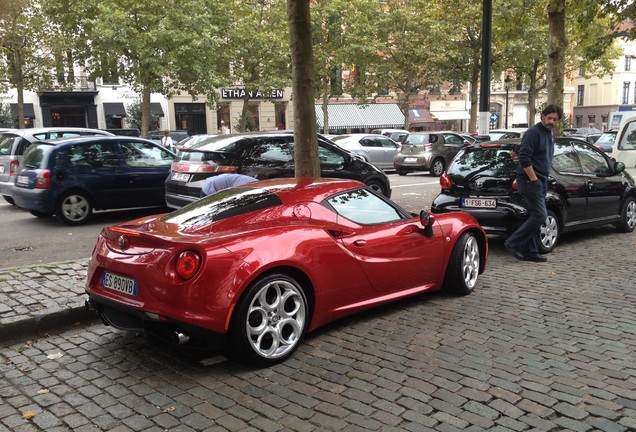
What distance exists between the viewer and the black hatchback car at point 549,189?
7.86m

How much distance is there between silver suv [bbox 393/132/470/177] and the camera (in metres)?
21.9

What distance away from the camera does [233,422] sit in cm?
334

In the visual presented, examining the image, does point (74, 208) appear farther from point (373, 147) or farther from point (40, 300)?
point (373, 147)

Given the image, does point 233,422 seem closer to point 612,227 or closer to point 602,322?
point 602,322

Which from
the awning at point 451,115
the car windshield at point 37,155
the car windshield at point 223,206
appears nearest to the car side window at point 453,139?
the car windshield at point 37,155

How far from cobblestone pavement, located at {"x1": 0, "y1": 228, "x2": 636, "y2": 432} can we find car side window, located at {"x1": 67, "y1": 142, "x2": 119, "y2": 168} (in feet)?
16.0

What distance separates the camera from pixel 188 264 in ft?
12.5

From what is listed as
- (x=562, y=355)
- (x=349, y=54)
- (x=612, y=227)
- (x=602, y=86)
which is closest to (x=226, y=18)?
(x=349, y=54)

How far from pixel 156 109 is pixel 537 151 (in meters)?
38.4

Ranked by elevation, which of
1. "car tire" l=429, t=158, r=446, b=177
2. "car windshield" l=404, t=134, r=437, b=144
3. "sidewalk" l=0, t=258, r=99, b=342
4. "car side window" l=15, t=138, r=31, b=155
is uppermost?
"car side window" l=15, t=138, r=31, b=155

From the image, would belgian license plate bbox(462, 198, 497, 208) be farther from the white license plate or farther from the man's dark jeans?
the white license plate

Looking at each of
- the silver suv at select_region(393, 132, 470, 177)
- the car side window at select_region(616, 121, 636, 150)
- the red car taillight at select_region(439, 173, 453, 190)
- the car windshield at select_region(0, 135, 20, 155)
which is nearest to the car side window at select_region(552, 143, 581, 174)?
the red car taillight at select_region(439, 173, 453, 190)

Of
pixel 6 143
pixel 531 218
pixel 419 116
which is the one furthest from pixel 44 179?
pixel 419 116

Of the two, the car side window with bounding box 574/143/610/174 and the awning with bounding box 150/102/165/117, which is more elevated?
the awning with bounding box 150/102/165/117
